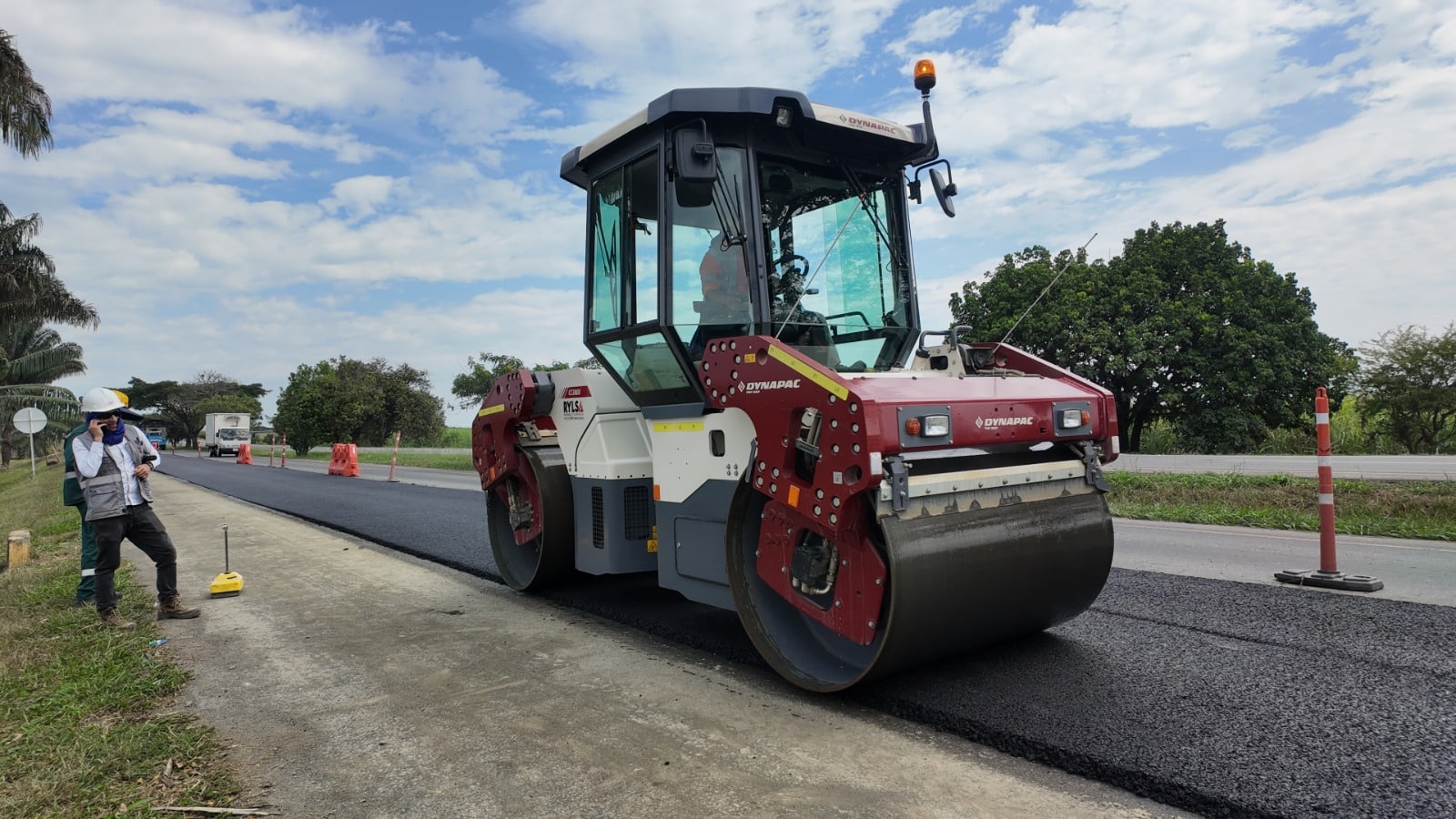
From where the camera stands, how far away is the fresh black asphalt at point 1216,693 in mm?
2523

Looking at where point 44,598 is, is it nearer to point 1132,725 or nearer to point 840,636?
point 840,636

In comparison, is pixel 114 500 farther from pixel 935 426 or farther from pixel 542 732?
pixel 935 426

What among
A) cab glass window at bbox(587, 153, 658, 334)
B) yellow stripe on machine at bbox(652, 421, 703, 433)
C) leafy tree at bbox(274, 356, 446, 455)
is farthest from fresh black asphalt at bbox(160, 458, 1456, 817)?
leafy tree at bbox(274, 356, 446, 455)

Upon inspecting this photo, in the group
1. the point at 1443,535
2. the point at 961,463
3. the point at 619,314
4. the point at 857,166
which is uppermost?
the point at 857,166

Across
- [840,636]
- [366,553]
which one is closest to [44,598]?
[366,553]

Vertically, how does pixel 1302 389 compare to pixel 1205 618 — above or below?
above

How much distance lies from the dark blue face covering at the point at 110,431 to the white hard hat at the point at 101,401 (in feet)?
0.11

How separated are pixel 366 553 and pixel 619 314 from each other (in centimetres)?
461

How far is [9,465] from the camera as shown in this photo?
37562mm

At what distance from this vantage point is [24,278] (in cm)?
2175

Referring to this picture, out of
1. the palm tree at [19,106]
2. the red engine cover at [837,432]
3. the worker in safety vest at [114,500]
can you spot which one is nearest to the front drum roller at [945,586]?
the red engine cover at [837,432]

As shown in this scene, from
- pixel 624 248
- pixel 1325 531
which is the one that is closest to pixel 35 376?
pixel 624 248

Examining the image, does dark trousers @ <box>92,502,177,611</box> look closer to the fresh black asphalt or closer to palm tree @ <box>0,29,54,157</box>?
the fresh black asphalt

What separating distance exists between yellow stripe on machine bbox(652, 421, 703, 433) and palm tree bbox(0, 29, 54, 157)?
1546 cm
